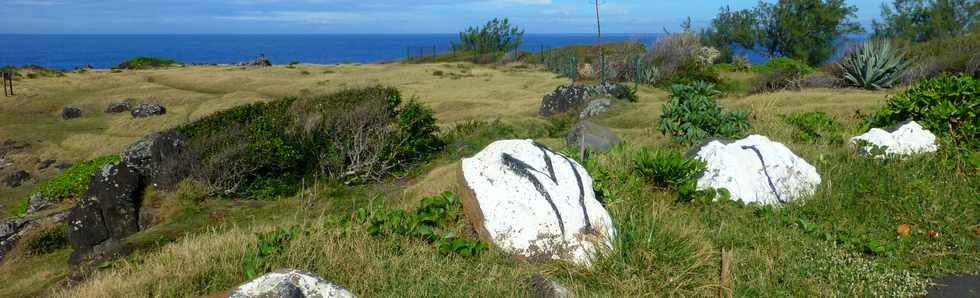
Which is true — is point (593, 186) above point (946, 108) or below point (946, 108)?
below

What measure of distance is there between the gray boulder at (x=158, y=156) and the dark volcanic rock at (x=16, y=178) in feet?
24.7

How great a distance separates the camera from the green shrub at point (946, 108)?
8203 millimetres

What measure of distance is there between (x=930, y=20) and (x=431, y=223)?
1798 inches

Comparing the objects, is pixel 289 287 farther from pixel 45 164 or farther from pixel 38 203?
pixel 45 164

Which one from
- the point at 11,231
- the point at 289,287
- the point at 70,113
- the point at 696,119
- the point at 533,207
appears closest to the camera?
the point at 289,287

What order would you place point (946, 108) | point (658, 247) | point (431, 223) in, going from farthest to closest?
1. point (946, 108)
2. point (431, 223)
3. point (658, 247)

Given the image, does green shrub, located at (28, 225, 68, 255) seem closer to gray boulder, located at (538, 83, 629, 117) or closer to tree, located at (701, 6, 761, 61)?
gray boulder, located at (538, 83, 629, 117)

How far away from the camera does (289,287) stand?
3.73 m

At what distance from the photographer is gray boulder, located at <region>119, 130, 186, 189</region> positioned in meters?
11.1

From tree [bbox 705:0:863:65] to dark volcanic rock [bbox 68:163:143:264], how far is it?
39.7 metres

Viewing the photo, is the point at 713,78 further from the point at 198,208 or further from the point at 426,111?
the point at 198,208

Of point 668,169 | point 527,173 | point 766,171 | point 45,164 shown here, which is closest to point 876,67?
point 766,171

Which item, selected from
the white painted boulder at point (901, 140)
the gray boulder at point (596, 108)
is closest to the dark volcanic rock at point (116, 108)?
the gray boulder at point (596, 108)

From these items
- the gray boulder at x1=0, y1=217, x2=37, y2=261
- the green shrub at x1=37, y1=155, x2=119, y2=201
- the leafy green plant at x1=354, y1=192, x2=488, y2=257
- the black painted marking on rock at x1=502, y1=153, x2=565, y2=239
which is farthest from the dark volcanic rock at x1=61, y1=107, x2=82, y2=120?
the black painted marking on rock at x1=502, y1=153, x2=565, y2=239
